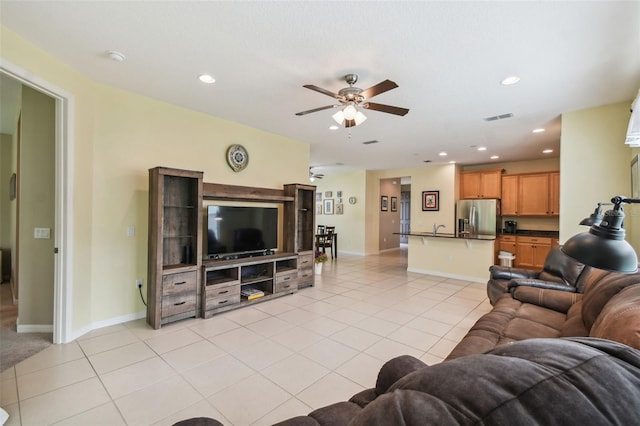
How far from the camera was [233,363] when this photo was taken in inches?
101

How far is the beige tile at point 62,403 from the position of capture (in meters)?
1.87

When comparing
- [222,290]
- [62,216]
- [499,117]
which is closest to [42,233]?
[62,216]

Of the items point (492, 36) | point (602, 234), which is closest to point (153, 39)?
point (492, 36)

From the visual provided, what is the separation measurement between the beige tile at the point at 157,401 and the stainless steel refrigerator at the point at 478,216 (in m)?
7.08

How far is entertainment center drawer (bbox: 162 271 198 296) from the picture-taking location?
3350mm

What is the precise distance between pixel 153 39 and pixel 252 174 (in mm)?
2546

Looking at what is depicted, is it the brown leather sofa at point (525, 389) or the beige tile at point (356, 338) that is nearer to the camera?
the brown leather sofa at point (525, 389)

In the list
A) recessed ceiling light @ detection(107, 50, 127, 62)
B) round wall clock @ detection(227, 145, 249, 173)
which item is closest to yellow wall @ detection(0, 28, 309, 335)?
round wall clock @ detection(227, 145, 249, 173)

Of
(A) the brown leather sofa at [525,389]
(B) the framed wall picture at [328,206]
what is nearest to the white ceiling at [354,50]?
(A) the brown leather sofa at [525,389]

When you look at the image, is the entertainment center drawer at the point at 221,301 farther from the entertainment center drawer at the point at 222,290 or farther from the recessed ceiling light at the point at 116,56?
the recessed ceiling light at the point at 116,56

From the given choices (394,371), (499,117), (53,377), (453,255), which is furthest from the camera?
(453,255)

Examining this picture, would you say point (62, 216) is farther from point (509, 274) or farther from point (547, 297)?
point (509, 274)

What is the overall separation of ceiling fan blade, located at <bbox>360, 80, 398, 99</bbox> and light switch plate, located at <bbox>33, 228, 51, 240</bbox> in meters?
3.80

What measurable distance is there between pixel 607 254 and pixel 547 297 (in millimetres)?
2392
